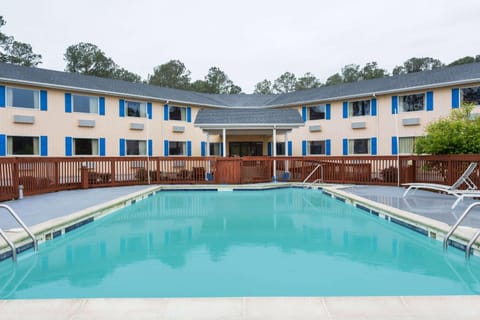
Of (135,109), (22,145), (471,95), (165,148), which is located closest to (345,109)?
(471,95)

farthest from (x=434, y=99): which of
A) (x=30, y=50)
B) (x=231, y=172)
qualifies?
(x=30, y=50)

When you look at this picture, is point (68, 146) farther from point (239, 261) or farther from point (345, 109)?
point (239, 261)

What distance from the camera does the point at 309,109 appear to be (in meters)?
22.6

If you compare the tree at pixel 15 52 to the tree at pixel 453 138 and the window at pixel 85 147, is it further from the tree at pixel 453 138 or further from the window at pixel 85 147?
the tree at pixel 453 138

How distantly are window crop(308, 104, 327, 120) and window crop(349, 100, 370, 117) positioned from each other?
1.61 meters

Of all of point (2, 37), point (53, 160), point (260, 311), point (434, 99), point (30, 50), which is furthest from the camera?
point (30, 50)

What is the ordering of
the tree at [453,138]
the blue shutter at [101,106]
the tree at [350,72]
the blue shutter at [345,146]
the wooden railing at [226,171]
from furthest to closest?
1. the tree at [350,72]
2. the blue shutter at [345,146]
3. the blue shutter at [101,106]
4. the wooden railing at [226,171]
5. the tree at [453,138]

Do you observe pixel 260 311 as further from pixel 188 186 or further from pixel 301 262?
pixel 188 186

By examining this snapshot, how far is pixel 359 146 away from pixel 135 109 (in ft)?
42.7

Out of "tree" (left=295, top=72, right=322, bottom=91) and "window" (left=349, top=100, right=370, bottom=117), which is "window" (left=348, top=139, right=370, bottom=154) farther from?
"tree" (left=295, top=72, right=322, bottom=91)

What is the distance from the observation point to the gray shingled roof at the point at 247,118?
56.0 ft

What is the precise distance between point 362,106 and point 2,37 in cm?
3257

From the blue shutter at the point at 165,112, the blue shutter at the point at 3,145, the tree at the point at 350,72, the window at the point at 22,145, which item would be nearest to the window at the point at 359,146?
the blue shutter at the point at 165,112

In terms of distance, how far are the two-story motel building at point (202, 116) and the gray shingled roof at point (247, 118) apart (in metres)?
0.05
